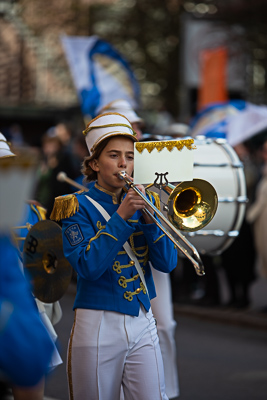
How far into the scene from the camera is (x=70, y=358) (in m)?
3.93

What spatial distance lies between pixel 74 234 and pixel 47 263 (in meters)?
0.60

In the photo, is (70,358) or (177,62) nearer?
(70,358)

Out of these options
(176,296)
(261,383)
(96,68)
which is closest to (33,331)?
(261,383)

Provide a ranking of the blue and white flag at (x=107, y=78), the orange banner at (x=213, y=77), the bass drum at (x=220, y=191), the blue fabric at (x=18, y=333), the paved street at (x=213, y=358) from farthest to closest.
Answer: the orange banner at (x=213, y=77)
the blue and white flag at (x=107, y=78)
the paved street at (x=213, y=358)
the bass drum at (x=220, y=191)
the blue fabric at (x=18, y=333)

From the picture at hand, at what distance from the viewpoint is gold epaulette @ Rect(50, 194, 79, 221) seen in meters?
3.93

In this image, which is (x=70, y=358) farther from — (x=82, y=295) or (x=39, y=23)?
(x=39, y=23)

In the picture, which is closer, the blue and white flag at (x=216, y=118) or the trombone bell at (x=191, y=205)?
the trombone bell at (x=191, y=205)

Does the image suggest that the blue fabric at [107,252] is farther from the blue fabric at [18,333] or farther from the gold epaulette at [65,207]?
the blue fabric at [18,333]

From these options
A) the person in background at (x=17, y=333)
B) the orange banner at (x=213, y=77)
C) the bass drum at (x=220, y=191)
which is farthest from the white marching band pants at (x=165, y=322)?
the orange banner at (x=213, y=77)

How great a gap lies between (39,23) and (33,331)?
88.5 ft

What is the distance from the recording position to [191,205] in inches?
163

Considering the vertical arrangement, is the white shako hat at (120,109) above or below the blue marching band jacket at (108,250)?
above

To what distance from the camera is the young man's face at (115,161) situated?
397 cm

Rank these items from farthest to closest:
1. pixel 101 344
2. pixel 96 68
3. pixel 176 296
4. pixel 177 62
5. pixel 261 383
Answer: pixel 177 62
pixel 176 296
pixel 96 68
pixel 261 383
pixel 101 344
